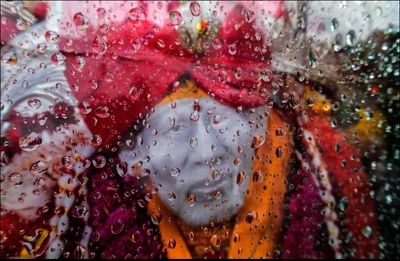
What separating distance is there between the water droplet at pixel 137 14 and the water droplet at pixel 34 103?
293 mm

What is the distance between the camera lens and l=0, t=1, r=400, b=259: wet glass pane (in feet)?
2.21

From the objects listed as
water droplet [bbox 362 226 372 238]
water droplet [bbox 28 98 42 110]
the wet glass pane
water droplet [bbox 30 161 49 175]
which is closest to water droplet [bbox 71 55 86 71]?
the wet glass pane

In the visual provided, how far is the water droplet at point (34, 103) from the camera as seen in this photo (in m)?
0.66

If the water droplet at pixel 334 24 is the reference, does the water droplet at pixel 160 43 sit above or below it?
below

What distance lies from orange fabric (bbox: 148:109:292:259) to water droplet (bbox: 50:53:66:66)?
45 centimetres

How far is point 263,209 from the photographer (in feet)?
3.01

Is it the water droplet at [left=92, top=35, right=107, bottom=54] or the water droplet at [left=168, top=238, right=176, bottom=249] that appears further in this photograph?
the water droplet at [left=168, top=238, right=176, bottom=249]

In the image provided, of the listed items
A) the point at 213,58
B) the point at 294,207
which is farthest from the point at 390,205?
the point at 213,58

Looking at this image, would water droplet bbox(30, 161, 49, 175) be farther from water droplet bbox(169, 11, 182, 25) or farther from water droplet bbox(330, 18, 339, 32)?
water droplet bbox(330, 18, 339, 32)

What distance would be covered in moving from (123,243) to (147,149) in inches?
9.9

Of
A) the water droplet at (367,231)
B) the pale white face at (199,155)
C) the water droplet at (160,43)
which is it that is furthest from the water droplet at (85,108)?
the water droplet at (367,231)

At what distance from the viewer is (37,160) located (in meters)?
0.66

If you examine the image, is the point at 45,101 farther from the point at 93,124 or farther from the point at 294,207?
the point at 294,207

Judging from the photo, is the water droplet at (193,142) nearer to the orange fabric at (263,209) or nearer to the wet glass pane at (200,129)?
the wet glass pane at (200,129)
